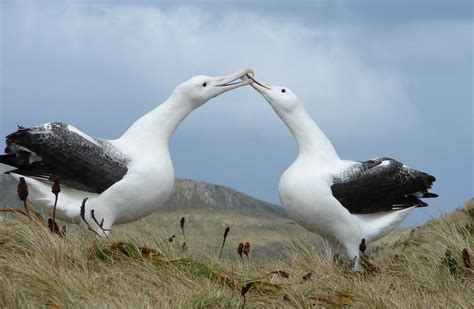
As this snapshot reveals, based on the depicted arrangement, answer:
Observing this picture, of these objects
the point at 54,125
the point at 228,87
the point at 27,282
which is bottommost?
the point at 27,282

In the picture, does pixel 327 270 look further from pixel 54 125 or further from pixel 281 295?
pixel 54 125

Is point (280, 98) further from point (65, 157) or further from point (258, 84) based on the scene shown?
point (65, 157)

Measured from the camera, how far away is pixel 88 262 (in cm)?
875

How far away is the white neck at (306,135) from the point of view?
11273 mm

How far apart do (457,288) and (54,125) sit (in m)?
4.90

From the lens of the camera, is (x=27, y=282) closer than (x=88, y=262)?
Yes

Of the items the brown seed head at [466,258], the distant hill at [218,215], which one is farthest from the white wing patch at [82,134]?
the distant hill at [218,215]

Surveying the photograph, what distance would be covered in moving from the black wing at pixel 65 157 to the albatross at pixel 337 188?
201 centimetres

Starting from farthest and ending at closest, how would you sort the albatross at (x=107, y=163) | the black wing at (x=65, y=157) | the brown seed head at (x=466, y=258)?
1. the black wing at (x=65, y=157)
2. the albatross at (x=107, y=163)
3. the brown seed head at (x=466, y=258)

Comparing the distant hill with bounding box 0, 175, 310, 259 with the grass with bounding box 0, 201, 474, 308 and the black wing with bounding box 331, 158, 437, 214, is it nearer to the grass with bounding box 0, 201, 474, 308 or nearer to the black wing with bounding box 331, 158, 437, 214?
the black wing with bounding box 331, 158, 437, 214

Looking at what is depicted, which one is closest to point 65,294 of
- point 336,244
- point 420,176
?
point 336,244

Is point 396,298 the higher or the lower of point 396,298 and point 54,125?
the lower

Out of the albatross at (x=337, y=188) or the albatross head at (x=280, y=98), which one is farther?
the albatross head at (x=280, y=98)

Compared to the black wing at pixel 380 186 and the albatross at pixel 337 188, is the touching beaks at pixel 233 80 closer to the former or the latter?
the albatross at pixel 337 188
